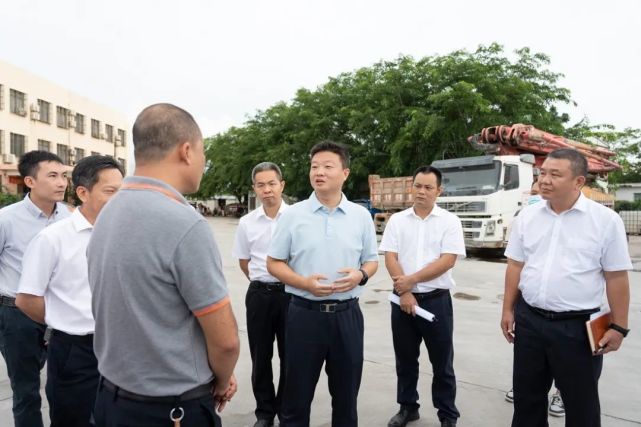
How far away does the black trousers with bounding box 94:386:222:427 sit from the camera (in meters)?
1.50

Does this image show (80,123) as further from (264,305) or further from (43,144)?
(264,305)

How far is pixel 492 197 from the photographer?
11.2 m

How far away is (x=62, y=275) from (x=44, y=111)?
1228 inches

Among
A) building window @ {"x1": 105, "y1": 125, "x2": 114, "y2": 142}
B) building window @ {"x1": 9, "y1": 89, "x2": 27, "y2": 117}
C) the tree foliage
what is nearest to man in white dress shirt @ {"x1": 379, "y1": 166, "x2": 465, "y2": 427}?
the tree foliage

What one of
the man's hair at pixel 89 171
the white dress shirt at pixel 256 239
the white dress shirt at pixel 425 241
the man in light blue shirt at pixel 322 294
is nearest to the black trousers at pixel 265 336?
the white dress shirt at pixel 256 239

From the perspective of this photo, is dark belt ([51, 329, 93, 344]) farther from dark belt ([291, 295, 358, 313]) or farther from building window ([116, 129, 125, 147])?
building window ([116, 129, 125, 147])

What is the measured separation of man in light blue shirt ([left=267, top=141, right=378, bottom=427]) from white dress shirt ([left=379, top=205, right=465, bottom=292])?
27.2 inches

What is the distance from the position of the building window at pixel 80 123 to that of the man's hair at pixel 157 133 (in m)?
34.7

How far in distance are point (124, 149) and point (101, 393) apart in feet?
130

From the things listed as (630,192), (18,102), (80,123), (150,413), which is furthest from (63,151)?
(630,192)

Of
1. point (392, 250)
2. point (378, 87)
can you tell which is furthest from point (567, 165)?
point (378, 87)

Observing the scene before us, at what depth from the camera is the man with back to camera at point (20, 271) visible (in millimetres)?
2662

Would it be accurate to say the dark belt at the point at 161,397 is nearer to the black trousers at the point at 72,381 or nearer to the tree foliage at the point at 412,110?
the black trousers at the point at 72,381

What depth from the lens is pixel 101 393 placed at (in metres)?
1.61
